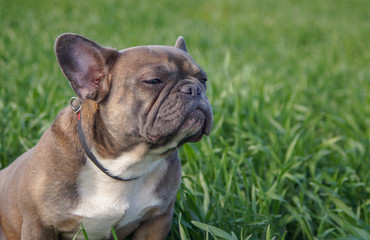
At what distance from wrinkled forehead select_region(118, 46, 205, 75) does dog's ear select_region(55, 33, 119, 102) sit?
86 millimetres

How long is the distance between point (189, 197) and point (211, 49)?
4.63m

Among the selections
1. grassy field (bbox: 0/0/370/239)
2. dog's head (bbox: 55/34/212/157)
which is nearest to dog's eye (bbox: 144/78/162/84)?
dog's head (bbox: 55/34/212/157)

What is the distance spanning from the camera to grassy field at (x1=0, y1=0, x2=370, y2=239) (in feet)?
9.55

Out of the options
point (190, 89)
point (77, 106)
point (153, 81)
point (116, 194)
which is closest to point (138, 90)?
point (153, 81)

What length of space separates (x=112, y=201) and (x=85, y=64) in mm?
724

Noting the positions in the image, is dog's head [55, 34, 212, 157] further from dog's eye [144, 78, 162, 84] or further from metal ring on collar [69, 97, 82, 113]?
metal ring on collar [69, 97, 82, 113]

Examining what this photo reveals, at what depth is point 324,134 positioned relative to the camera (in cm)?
446

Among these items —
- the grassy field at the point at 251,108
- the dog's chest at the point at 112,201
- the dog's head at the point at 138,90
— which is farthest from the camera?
the grassy field at the point at 251,108

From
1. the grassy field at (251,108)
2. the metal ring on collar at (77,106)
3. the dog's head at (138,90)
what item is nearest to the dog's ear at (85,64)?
the dog's head at (138,90)

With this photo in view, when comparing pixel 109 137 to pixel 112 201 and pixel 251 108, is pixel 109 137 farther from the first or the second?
pixel 251 108

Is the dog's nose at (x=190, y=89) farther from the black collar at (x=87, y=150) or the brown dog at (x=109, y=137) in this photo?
the black collar at (x=87, y=150)

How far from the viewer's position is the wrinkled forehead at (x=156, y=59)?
2123 millimetres

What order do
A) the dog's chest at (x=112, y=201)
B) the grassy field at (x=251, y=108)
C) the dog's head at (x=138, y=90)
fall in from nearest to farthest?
the dog's head at (x=138, y=90) → the dog's chest at (x=112, y=201) → the grassy field at (x=251, y=108)

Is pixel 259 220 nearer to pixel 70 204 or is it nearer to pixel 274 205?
pixel 274 205
